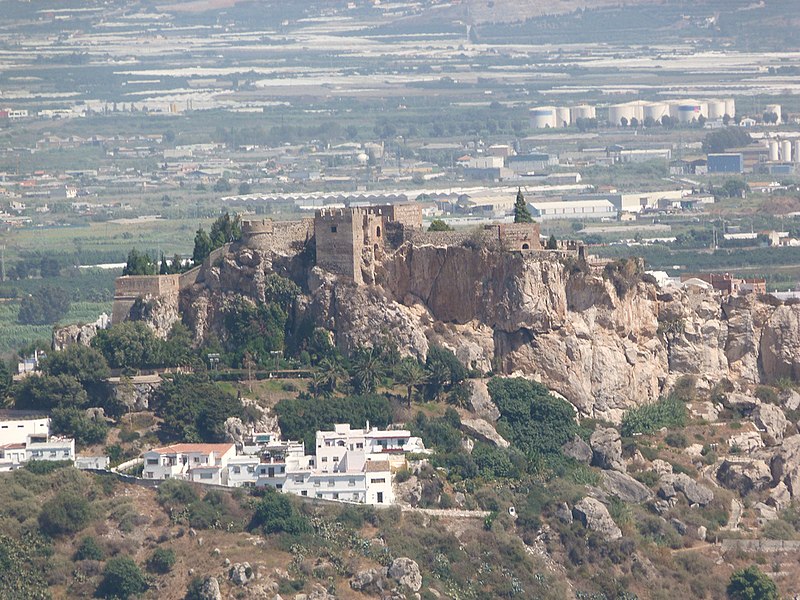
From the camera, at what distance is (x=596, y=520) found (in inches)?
2263

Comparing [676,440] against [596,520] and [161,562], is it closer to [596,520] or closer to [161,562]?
[596,520]

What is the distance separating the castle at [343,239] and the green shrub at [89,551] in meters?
10.7

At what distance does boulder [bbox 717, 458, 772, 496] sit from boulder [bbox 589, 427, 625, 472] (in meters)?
2.40

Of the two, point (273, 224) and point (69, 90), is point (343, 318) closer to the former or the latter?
point (273, 224)

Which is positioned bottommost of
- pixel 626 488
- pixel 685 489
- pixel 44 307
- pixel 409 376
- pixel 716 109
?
pixel 716 109

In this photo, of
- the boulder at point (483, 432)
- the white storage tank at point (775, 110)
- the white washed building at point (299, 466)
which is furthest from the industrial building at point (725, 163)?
the white washed building at point (299, 466)

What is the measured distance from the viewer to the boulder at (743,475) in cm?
6109

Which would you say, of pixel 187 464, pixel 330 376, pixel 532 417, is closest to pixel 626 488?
pixel 532 417

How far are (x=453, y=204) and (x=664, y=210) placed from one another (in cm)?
1021

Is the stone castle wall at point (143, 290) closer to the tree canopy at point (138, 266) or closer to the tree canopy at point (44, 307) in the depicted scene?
the tree canopy at point (138, 266)

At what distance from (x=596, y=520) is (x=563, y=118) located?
122 meters

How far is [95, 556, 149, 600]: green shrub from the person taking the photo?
5259cm

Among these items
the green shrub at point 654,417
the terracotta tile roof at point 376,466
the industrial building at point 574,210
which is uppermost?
the terracotta tile roof at point 376,466

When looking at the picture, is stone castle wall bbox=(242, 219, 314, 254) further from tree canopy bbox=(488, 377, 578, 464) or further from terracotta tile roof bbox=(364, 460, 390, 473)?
terracotta tile roof bbox=(364, 460, 390, 473)
